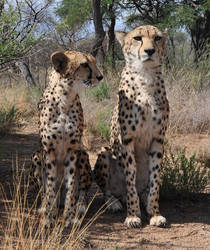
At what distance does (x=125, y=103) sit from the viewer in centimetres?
288

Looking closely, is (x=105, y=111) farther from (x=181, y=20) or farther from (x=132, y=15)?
(x=132, y=15)

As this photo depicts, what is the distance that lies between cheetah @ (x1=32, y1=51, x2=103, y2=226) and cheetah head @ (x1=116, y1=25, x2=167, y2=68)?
277 millimetres

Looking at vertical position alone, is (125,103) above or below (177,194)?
above

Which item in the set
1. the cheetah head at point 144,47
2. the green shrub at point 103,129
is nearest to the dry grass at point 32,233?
the cheetah head at point 144,47

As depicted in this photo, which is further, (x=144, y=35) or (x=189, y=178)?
(x=189, y=178)

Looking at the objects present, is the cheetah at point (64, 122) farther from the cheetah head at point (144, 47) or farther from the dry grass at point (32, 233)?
the cheetah head at point (144, 47)

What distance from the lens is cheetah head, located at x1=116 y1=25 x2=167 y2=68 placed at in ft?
8.89

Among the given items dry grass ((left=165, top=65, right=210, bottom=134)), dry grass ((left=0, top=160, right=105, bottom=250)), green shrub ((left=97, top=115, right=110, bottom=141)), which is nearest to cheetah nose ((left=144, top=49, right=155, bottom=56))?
dry grass ((left=0, top=160, right=105, bottom=250))

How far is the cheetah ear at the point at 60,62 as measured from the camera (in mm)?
2713

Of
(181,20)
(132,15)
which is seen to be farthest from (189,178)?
(132,15)

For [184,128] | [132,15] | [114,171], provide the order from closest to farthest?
[114,171], [184,128], [132,15]

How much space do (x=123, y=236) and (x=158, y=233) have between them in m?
0.26

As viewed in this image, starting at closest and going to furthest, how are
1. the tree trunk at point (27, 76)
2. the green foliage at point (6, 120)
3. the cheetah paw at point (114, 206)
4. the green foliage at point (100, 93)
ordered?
the cheetah paw at point (114, 206), the green foliage at point (6, 120), the green foliage at point (100, 93), the tree trunk at point (27, 76)

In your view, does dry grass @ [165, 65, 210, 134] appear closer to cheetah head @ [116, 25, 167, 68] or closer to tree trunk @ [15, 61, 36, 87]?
cheetah head @ [116, 25, 167, 68]
